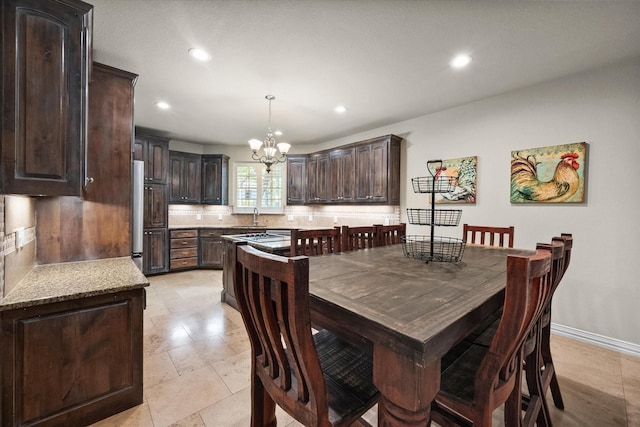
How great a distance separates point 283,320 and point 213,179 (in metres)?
5.52

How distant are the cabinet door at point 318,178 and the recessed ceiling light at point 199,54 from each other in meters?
3.01

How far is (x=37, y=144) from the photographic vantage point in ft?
4.25

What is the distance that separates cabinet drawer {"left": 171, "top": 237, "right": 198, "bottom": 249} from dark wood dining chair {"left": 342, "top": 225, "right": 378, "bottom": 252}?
3.98 meters

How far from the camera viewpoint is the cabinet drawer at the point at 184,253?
5.11 meters

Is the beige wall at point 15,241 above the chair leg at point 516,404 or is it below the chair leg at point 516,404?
above

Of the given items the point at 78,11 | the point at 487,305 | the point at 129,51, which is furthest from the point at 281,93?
the point at 487,305

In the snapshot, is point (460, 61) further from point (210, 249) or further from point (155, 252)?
point (155, 252)

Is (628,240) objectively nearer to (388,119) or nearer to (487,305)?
(487,305)

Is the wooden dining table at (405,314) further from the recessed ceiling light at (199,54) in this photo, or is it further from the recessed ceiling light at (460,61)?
the recessed ceiling light at (199,54)

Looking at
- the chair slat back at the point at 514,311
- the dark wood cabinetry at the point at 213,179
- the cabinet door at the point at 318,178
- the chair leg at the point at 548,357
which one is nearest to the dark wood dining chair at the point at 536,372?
the chair leg at the point at 548,357

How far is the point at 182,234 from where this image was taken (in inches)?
205

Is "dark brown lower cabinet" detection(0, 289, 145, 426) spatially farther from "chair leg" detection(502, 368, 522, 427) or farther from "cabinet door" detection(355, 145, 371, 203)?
"cabinet door" detection(355, 145, 371, 203)

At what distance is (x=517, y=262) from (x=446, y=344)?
0.34 meters

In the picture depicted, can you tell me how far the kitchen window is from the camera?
6.14 m
